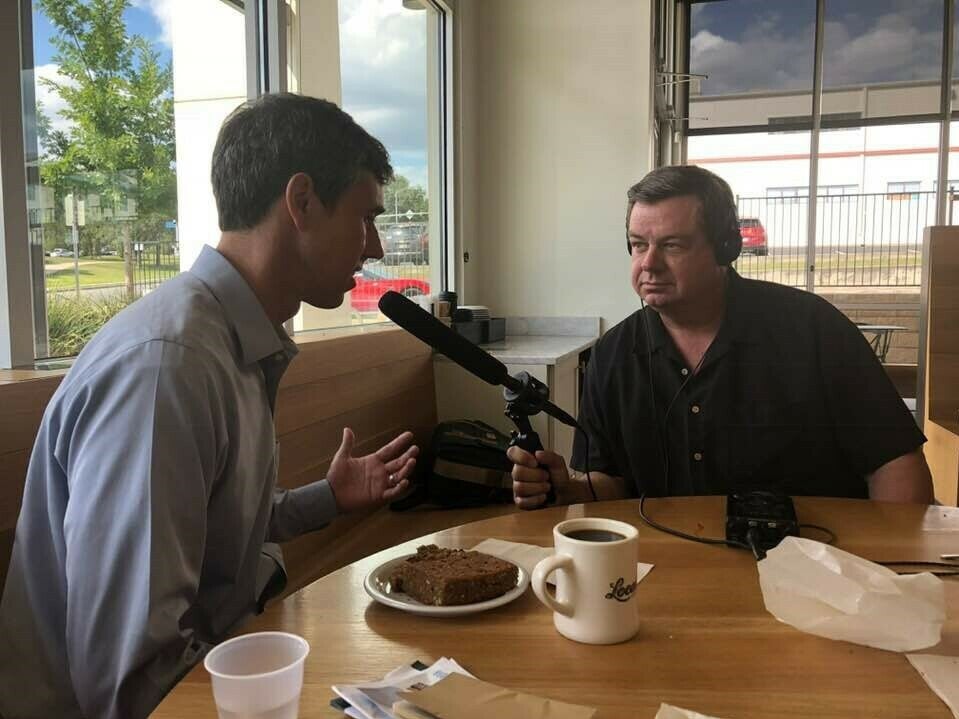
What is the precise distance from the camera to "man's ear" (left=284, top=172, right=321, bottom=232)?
105cm

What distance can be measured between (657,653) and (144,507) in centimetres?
51

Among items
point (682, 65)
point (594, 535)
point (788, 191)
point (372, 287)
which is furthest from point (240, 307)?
point (682, 65)

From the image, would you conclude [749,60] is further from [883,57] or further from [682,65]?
[883,57]

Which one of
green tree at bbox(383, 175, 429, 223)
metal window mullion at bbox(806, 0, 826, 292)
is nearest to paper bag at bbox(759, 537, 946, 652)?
green tree at bbox(383, 175, 429, 223)

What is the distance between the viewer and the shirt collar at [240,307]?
948mm

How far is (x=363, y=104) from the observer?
Result: 8.82ft

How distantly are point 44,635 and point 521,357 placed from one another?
189 centimetres

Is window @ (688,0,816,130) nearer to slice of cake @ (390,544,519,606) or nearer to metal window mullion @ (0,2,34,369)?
metal window mullion @ (0,2,34,369)

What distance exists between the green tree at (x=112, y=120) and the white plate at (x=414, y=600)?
102 cm

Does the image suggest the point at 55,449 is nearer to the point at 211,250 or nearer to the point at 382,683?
the point at 211,250

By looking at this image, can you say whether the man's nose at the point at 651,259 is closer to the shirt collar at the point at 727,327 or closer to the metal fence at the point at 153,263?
the shirt collar at the point at 727,327

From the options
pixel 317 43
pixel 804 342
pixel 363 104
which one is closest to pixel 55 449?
pixel 804 342

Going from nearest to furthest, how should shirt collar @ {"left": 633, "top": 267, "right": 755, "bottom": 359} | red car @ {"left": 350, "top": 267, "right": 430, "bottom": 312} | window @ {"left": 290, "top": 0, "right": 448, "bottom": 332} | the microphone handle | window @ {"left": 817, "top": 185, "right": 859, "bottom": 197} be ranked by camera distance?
the microphone handle, shirt collar @ {"left": 633, "top": 267, "right": 755, "bottom": 359}, window @ {"left": 290, "top": 0, "right": 448, "bottom": 332}, red car @ {"left": 350, "top": 267, "right": 430, "bottom": 312}, window @ {"left": 817, "top": 185, "right": 859, "bottom": 197}

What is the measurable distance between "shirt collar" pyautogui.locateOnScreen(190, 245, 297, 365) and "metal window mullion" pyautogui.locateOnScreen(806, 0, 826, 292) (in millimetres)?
4326
